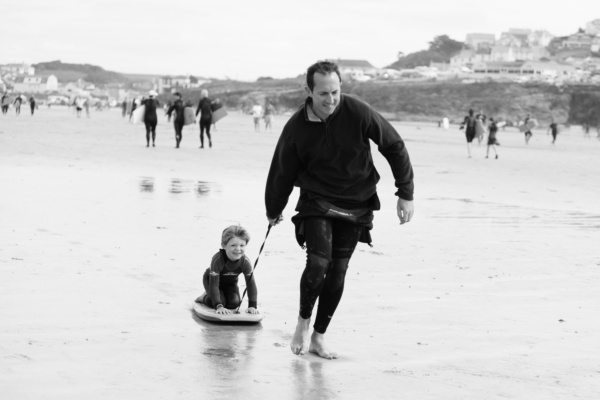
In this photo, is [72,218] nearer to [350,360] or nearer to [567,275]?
[567,275]

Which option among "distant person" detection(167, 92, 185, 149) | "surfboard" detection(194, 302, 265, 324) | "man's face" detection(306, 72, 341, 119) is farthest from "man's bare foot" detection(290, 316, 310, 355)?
"distant person" detection(167, 92, 185, 149)

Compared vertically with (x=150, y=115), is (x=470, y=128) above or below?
below

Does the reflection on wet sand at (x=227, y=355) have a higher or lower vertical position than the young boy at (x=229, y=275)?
lower

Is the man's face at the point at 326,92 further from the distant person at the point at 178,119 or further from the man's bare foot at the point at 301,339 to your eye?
the distant person at the point at 178,119

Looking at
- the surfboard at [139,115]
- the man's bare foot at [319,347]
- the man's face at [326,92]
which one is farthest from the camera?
the surfboard at [139,115]

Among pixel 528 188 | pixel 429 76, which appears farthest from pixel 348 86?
pixel 528 188

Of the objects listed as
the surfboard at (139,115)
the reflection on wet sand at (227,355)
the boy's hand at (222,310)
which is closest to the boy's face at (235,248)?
the boy's hand at (222,310)

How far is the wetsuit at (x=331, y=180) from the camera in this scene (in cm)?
530

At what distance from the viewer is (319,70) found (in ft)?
17.2

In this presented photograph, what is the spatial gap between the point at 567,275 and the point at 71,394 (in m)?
4.91

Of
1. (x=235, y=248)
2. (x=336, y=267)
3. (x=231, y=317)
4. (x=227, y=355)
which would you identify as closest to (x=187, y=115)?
(x=235, y=248)

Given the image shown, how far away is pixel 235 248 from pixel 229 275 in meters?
0.24

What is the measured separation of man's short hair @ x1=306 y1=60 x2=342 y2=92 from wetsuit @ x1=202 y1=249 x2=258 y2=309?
1.35 m

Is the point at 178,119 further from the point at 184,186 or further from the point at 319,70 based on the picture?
the point at 319,70
